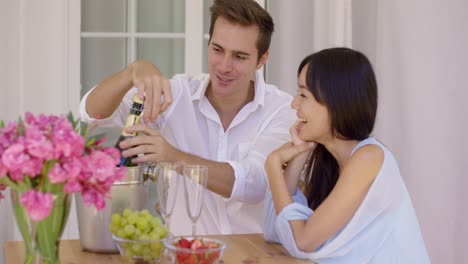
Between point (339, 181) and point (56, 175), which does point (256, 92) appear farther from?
point (56, 175)

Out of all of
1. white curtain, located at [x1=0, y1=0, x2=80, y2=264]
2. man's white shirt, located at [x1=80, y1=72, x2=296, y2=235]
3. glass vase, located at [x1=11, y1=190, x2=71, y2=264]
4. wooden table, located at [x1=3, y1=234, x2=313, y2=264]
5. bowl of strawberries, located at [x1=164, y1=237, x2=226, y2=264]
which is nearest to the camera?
glass vase, located at [x1=11, y1=190, x2=71, y2=264]

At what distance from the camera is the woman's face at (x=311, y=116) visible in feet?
6.64

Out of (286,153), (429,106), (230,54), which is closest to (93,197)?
(286,153)

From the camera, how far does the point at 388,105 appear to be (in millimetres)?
3203

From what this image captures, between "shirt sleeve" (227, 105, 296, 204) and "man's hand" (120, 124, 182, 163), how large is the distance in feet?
0.86

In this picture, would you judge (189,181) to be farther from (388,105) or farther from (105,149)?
(388,105)

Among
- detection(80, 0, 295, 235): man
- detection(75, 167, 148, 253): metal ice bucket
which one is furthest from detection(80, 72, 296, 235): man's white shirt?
detection(75, 167, 148, 253): metal ice bucket

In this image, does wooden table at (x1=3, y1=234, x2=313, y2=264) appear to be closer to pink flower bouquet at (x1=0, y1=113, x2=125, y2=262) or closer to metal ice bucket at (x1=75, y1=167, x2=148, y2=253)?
metal ice bucket at (x1=75, y1=167, x2=148, y2=253)

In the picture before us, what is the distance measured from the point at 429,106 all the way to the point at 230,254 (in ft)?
5.13

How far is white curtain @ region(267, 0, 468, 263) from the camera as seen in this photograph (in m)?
3.03

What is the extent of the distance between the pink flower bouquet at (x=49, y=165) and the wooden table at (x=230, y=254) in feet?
1.17

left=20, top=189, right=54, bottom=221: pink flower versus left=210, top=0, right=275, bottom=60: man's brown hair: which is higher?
left=210, top=0, right=275, bottom=60: man's brown hair

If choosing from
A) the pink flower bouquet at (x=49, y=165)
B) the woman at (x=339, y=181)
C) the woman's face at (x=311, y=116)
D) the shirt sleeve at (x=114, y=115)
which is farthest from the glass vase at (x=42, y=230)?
the shirt sleeve at (x=114, y=115)

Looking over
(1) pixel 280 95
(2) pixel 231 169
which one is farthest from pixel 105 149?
(1) pixel 280 95
